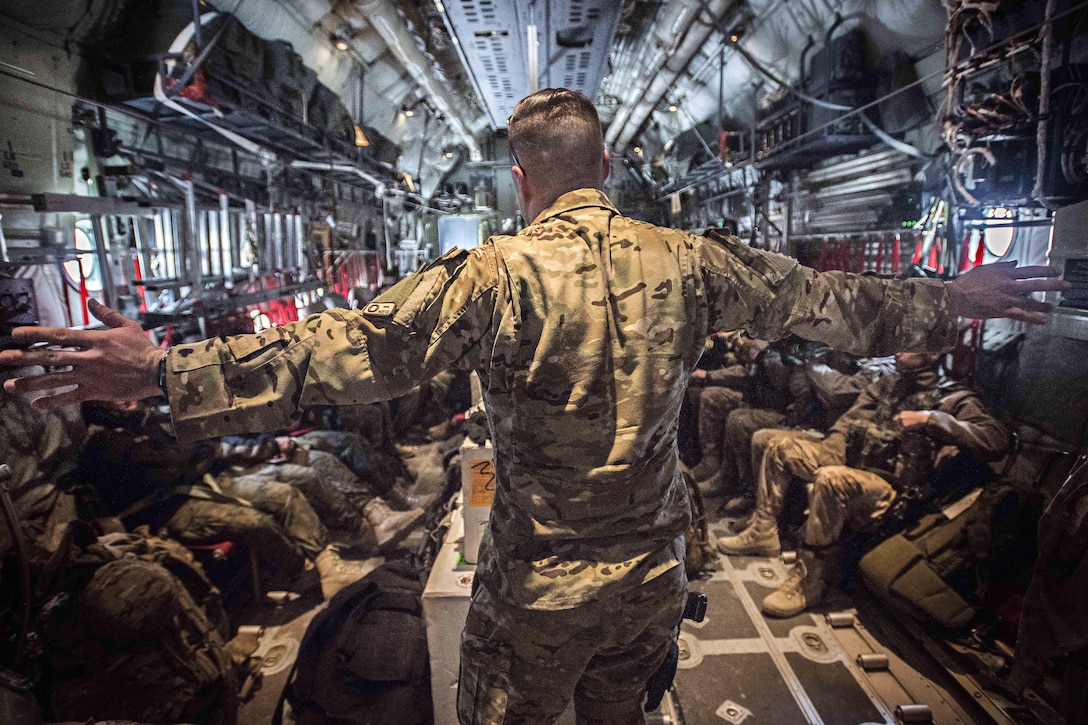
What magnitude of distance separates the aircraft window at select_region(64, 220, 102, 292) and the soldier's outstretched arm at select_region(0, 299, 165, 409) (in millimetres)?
2426

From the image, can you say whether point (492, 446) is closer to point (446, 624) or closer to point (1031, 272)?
point (446, 624)

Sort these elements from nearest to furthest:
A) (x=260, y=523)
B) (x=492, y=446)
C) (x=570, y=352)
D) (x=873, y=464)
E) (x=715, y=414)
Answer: (x=570, y=352) → (x=492, y=446) → (x=260, y=523) → (x=873, y=464) → (x=715, y=414)

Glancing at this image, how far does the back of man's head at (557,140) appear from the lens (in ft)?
4.30

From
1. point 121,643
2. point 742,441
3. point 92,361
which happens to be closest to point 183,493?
point 121,643

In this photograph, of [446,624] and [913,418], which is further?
[913,418]

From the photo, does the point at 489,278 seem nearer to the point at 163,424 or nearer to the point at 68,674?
the point at 68,674

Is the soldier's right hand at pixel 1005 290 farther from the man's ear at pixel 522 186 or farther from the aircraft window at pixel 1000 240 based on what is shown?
the aircraft window at pixel 1000 240

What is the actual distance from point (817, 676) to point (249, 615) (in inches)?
115

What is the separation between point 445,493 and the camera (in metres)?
3.12

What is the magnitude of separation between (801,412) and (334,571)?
3.52 meters

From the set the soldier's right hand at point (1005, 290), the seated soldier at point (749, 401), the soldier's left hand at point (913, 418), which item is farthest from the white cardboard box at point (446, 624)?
the seated soldier at point (749, 401)

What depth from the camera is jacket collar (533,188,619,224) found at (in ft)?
4.40

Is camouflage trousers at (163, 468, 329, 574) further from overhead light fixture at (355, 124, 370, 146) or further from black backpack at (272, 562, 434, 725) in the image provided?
overhead light fixture at (355, 124, 370, 146)

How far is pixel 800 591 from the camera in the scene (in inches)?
123
